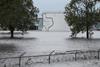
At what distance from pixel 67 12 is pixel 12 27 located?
11.5 meters

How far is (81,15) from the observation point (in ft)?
218

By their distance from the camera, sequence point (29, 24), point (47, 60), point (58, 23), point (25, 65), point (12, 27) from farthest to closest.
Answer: point (58, 23) → point (29, 24) → point (12, 27) → point (47, 60) → point (25, 65)

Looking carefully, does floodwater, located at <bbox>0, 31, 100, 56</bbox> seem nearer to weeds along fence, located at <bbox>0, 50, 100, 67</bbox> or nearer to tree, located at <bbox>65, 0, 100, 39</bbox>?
weeds along fence, located at <bbox>0, 50, 100, 67</bbox>

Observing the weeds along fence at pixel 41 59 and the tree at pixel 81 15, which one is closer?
the weeds along fence at pixel 41 59

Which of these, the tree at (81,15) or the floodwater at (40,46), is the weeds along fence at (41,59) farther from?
the tree at (81,15)

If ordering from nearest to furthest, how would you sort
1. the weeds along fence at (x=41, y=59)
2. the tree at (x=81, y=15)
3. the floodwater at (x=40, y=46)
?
the weeds along fence at (x=41, y=59) → the floodwater at (x=40, y=46) → the tree at (x=81, y=15)

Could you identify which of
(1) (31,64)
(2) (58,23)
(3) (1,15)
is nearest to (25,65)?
(1) (31,64)

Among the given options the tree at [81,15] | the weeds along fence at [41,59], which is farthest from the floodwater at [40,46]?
the tree at [81,15]

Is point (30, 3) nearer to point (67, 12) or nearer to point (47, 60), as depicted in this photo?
point (67, 12)

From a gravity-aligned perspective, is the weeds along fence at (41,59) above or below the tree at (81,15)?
below

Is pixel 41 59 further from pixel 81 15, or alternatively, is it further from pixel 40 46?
pixel 81 15

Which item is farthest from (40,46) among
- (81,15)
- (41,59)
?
(81,15)

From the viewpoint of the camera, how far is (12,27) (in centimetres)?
6306

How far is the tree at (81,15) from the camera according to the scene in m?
64.6
